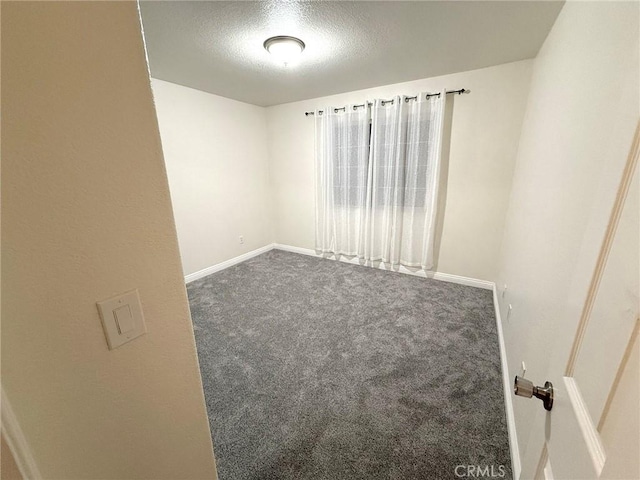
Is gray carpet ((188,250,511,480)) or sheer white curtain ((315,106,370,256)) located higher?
sheer white curtain ((315,106,370,256))

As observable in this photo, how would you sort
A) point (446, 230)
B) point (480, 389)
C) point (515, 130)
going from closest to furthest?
point (480, 389), point (515, 130), point (446, 230)

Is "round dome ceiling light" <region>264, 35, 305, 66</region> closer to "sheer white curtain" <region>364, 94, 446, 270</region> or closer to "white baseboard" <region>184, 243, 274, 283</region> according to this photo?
"sheer white curtain" <region>364, 94, 446, 270</region>

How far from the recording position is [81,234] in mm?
501

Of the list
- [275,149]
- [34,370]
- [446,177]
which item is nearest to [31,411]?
[34,370]

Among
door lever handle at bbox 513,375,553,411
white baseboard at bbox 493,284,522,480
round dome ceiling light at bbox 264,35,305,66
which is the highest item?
round dome ceiling light at bbox 264,35,305,66

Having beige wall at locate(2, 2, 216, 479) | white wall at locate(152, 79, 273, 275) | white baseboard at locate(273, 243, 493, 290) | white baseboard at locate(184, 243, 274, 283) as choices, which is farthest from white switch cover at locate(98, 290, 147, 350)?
white baseboard at locate(273, 243, 493, 290)

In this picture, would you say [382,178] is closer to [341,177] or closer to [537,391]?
[341,177]

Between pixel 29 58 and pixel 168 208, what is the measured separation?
0.31m

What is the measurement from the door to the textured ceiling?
5.76ft

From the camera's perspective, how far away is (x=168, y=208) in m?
0.62

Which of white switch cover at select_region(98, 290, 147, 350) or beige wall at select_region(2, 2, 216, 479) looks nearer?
beige wall at select_region(2, 2, 216, 479)

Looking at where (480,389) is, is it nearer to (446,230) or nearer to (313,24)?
(446,230)

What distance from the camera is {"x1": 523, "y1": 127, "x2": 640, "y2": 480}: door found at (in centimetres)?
33

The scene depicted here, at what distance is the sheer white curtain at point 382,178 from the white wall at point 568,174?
1097 millimetres
